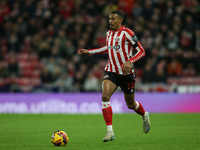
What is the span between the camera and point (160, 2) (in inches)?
697

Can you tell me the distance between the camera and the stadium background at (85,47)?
14.3 metres

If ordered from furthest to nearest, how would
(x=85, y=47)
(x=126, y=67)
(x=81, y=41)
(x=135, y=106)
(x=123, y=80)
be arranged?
(x=85, y=47) → (x=81, y=41) → (x=135, y=106) → (x=123, y=80) → (x=126, y=67)

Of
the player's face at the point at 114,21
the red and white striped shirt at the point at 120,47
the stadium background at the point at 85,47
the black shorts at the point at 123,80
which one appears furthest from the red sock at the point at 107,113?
the stadium background at the point at 85,47

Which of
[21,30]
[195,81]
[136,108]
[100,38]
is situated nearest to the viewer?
[136,108]

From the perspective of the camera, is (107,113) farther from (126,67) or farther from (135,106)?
(135,106)

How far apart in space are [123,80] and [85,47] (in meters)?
9.68

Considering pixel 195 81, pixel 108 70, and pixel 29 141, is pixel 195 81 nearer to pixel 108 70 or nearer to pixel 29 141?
pixel 108 70

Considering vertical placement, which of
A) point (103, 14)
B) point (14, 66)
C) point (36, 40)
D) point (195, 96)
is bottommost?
point (195, 96)

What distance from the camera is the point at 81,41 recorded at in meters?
16.1

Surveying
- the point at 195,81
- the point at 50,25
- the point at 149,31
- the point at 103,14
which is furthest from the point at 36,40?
the point at 195,81

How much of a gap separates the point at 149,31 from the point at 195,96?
12.9ft

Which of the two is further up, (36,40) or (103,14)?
(103,14)

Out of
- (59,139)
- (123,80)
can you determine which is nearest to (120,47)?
(123,80)

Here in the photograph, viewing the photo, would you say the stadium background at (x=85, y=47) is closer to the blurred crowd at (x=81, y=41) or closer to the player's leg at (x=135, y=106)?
the blurred crowd at (x=81, y=41)
